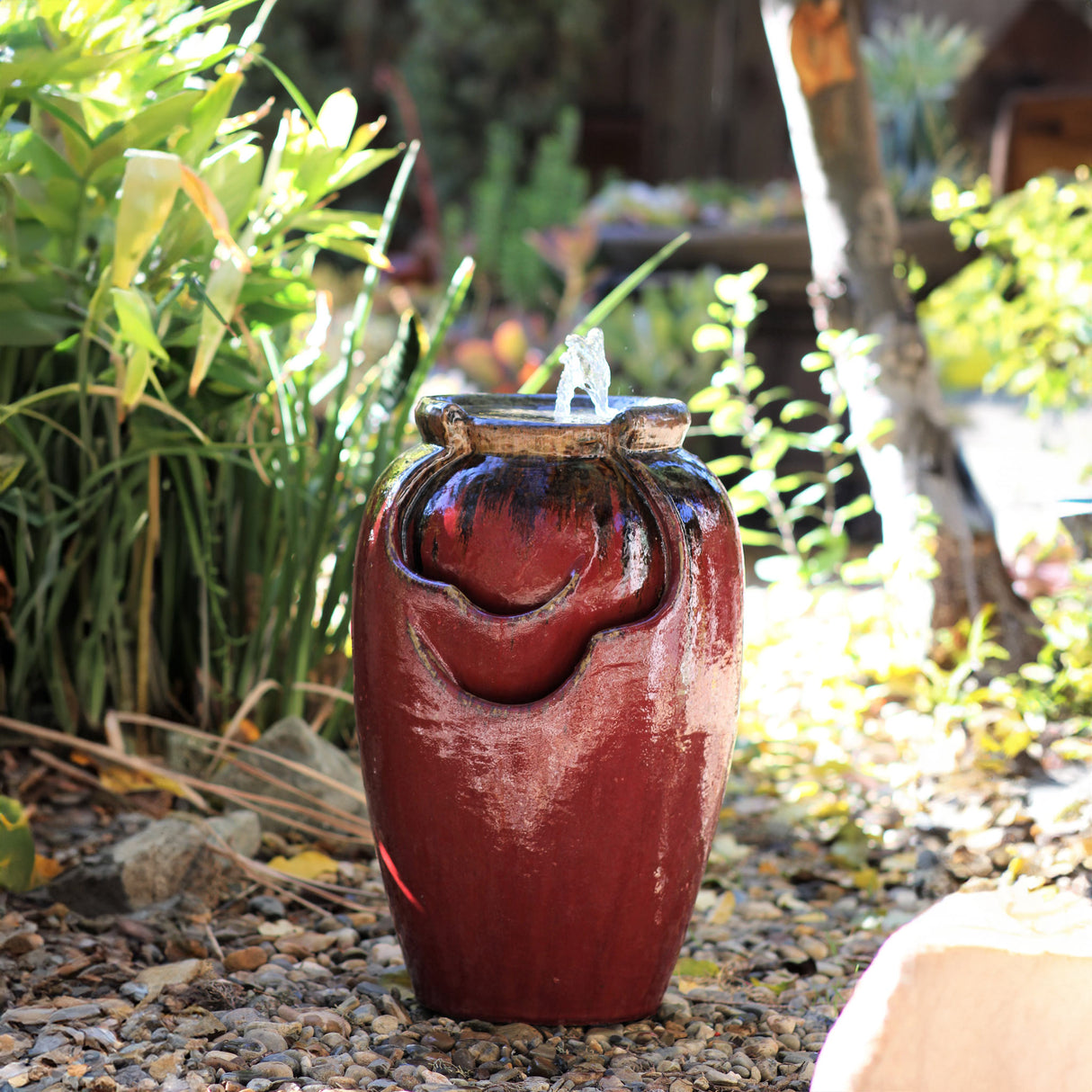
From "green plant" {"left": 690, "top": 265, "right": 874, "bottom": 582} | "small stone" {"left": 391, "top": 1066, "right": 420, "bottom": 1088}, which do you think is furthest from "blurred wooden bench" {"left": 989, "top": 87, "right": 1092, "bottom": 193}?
"small stone" {"left": 391, "top": 1066, "right": 420, "bottom": 1088}

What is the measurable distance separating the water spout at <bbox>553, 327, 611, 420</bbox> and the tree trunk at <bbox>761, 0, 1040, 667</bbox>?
115 cm

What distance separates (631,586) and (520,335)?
3.44 metres

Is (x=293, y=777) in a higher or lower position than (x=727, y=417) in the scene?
lower

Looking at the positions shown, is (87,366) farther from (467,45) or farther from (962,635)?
(467,45)

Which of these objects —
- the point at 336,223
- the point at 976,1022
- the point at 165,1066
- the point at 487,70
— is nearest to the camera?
the point at 976,1022

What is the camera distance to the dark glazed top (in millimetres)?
1253

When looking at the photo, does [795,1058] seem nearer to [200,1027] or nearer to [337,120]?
[200,1027]

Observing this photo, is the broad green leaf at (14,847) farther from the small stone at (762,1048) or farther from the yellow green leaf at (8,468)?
the small stone at (762,1048)

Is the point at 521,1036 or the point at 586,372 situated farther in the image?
the point at 586,372

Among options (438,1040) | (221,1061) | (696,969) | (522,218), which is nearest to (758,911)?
(696,969)

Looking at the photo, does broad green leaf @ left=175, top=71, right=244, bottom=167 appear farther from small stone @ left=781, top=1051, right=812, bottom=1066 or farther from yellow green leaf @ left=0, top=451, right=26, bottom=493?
small stone @ left=781, top=1051, right=812, bottom=1066

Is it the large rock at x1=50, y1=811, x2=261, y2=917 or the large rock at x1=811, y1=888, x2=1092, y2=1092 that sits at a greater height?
the large rock at x1=811, y1=888, x2=1092, y2=1092

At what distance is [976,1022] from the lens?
990mm

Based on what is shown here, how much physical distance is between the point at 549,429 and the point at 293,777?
0.84 m
